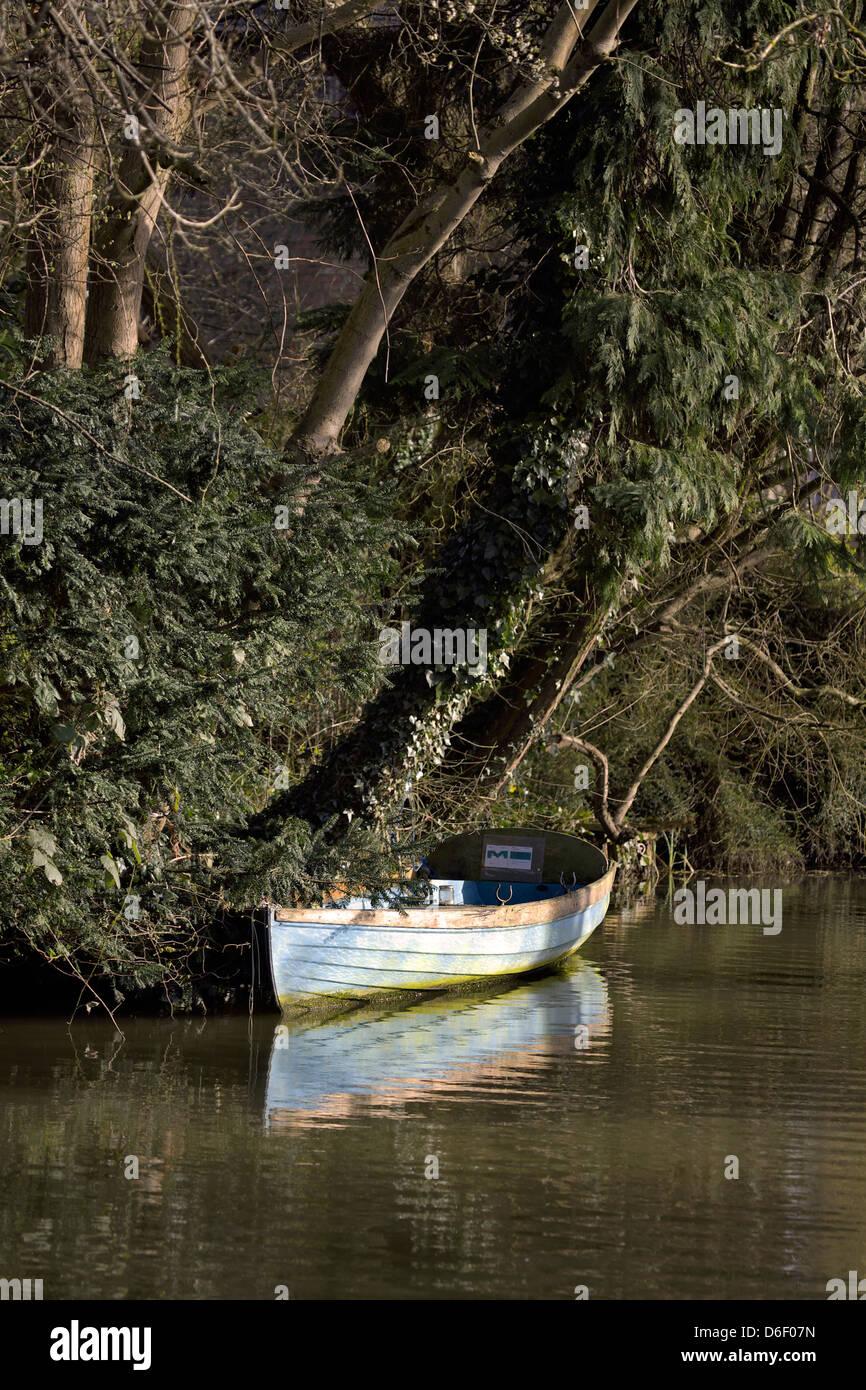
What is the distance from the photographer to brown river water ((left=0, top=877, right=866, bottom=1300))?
6387mm

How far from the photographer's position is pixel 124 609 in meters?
10.7

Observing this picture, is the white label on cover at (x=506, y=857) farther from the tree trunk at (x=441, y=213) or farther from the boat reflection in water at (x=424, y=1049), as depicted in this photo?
the tree trunk at (x=441, y=213)

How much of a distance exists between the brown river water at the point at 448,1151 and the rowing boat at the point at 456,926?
32cm

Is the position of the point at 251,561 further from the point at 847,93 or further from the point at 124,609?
the point at 847,93

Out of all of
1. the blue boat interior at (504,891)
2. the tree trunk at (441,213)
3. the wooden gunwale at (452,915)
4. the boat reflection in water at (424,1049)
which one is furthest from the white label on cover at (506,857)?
the tree trunk at (441,213)

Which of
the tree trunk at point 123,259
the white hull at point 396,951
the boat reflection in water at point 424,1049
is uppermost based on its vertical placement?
the tree trunk at point 123,259

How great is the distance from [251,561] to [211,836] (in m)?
2.03

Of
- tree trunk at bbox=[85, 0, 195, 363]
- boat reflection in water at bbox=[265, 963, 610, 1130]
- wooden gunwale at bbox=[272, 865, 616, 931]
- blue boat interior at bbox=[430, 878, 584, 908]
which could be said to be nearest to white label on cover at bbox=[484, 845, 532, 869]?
blue boat interior at bbox=[430, 878, 584, 908]

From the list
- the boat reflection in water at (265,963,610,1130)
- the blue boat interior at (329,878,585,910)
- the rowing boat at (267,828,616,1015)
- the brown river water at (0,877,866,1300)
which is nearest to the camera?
the brown river water at (0,877,866,1300)

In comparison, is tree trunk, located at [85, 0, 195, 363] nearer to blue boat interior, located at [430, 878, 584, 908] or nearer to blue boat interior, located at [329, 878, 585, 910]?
blue boat interior, located at [329, 878, 585, 910]

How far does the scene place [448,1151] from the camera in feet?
26.6

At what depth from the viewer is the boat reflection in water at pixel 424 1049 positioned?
9289mm

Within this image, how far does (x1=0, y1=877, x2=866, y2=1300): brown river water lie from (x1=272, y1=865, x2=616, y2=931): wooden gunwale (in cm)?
70

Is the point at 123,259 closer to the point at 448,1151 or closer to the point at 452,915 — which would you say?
the point at 452,915
